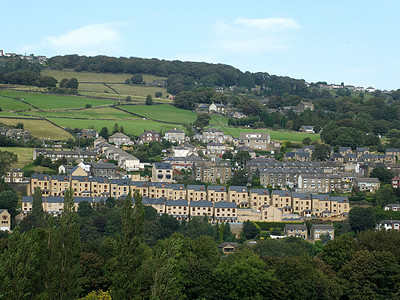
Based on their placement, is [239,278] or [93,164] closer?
[239,278]

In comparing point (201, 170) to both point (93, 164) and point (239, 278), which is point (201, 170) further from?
point (239, 278)

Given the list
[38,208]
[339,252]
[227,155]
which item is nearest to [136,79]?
[227,155]

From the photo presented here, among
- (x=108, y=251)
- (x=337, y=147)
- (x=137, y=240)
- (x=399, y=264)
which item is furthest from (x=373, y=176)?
(x=137, y=240)

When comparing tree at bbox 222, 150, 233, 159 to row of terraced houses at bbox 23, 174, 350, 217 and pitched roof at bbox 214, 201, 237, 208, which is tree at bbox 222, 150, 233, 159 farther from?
pitched roof at bbox 214, 201, 237, 208

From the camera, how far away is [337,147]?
267 ft

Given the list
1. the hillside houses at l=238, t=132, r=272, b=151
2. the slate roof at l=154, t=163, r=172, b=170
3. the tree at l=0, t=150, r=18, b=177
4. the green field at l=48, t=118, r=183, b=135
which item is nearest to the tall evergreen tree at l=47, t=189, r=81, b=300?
the tree at l=0, t=150, r=18, b=177

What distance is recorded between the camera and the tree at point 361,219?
59719 mm

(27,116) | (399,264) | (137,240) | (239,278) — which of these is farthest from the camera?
(27,116)

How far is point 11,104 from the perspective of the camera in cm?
9400

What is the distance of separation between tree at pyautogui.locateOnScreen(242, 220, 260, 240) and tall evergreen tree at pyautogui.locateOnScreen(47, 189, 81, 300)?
28.4m

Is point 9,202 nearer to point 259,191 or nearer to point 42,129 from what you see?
point 259,191

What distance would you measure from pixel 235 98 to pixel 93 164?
43.4 m

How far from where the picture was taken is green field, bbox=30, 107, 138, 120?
91.3m

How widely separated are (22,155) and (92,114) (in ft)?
77.1
